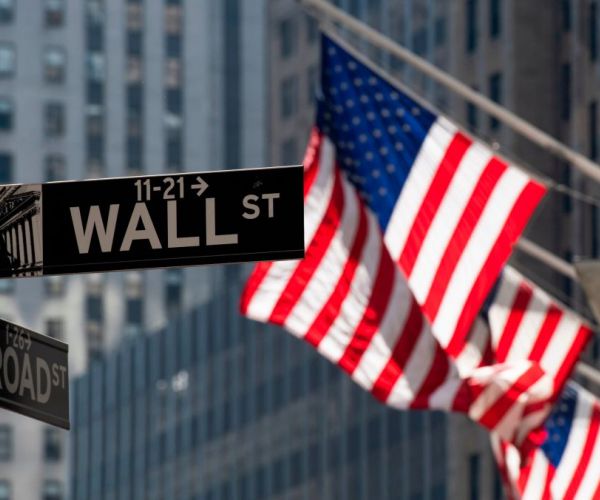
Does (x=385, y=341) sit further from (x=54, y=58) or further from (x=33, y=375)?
(x=54, y=58)

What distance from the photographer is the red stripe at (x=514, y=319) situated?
22922 millimetres

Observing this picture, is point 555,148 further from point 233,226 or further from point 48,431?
point 48,431

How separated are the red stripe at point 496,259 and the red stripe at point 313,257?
5.90 ft

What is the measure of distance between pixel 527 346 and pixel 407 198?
6.81 feet

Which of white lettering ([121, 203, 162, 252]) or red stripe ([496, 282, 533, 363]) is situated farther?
red stripe ([496, 282, 533, 363])

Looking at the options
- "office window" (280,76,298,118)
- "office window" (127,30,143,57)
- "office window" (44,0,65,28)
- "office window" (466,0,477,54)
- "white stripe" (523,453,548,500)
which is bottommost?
"white stripe" (523,453,548,500)

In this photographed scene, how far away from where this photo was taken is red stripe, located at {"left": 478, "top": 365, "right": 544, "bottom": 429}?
2200 cm

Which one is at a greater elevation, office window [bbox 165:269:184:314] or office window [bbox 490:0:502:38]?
office window [bbox 490:0:502:38]

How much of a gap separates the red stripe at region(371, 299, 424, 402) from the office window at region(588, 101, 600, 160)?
43748 mm

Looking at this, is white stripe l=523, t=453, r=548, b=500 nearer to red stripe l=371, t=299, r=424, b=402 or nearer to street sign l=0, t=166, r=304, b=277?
red stripe l=371, t=299, r=424, b=402

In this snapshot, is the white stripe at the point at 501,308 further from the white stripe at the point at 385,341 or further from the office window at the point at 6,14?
the office window at the point at 6,14

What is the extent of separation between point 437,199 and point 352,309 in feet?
5.33

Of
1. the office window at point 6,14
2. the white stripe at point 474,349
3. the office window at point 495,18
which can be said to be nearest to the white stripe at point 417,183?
the white stripe at point 474,349

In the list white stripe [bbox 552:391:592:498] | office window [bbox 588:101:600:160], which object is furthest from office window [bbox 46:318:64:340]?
white stripe [bbox 552:391:592:498]
